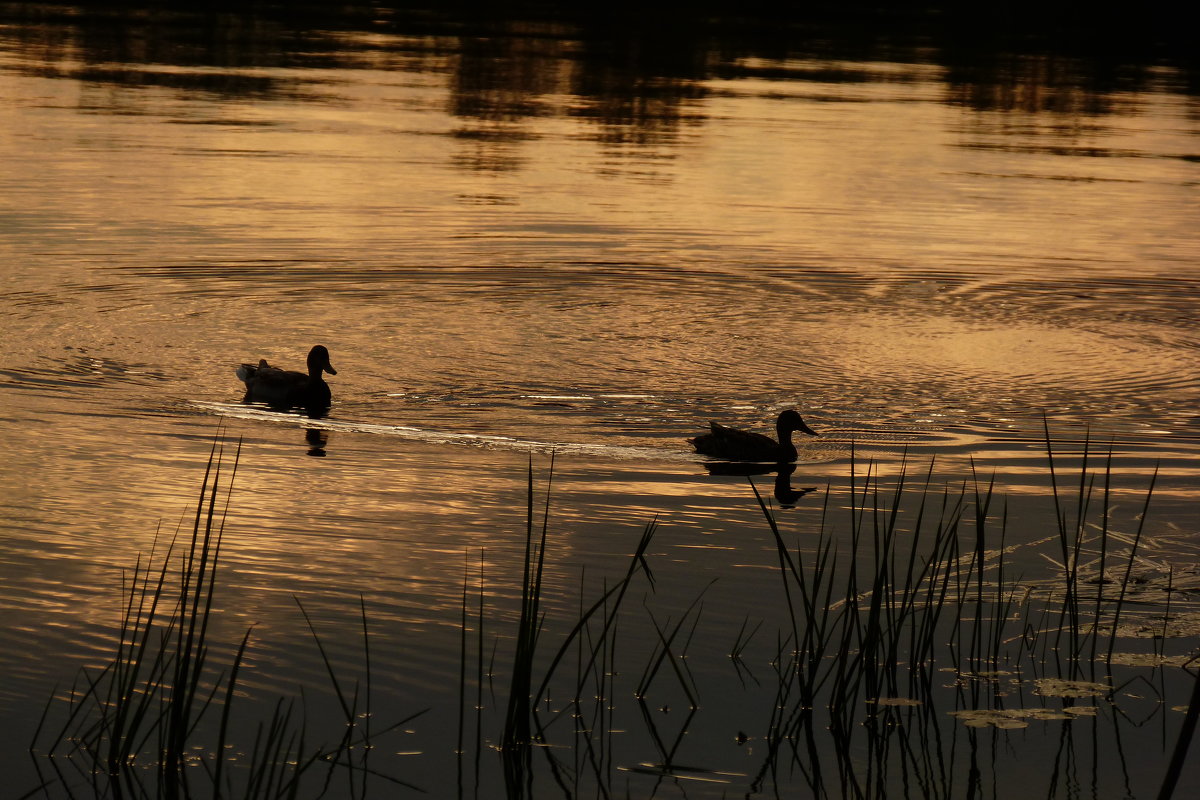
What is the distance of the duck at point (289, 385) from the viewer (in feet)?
41.5

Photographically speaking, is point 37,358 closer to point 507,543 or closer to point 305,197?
point 507,543

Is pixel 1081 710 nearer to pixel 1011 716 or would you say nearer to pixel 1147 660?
pixel 1011 716

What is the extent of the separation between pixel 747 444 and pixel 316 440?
2809mm

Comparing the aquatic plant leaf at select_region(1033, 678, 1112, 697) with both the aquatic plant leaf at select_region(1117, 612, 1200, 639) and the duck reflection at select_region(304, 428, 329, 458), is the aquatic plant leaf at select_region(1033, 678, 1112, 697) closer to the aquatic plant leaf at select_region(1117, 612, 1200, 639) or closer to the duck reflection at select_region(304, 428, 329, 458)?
the aquatic plant leaf at select_region(1117, 612, 1200, 639)

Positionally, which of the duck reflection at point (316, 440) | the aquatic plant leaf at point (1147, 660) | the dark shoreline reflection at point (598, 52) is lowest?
the duck reflection at point (316, 440)

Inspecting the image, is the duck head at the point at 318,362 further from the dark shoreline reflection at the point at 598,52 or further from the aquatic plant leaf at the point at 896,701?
the dark shoreline reflection at the point at 598,52

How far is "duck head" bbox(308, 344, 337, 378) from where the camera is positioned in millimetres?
13062

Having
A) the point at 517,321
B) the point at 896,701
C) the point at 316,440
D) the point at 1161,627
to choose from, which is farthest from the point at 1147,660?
the point at 517,321

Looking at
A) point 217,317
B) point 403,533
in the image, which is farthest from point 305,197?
point 403,533

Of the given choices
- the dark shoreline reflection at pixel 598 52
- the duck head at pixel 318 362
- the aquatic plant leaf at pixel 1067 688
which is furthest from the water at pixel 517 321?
the aquatic plant leaf at pixel 1067 688

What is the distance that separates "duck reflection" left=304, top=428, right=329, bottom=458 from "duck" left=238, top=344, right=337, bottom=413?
368 mm

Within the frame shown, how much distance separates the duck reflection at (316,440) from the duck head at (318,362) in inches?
36.0

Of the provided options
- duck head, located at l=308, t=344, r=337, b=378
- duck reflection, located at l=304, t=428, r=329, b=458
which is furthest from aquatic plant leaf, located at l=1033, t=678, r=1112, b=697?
duck head, located at l=308, t=344, r=337, b=378

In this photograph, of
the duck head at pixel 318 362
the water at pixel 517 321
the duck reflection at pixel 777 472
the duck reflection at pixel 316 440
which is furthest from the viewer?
the duck head at pixel 318 362
